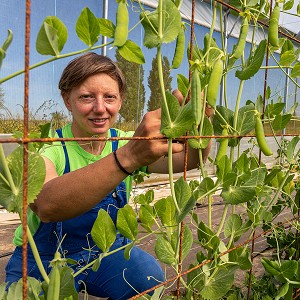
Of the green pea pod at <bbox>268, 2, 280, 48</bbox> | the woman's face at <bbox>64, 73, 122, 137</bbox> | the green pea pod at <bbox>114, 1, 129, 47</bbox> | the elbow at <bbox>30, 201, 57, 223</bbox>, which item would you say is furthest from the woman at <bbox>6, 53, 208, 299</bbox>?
the green pea pod at <bbox>114, 1, 129, 47</bbox>

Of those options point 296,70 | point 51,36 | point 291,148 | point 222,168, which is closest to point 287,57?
point 296,70

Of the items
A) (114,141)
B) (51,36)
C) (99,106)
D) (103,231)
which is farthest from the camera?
(114,141)

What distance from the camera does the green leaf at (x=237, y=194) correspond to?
561mm

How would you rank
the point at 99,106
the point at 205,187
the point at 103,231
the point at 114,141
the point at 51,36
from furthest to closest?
1. the point at 114,141
2. the point at 99,106
3. the point at 205,187
4. the point at 103,231
5. the point at 51,36

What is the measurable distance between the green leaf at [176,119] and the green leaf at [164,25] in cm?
6

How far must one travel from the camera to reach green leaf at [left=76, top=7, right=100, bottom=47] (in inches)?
14.2

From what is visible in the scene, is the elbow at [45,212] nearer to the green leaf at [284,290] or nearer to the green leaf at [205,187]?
the green leaf at [205,187]

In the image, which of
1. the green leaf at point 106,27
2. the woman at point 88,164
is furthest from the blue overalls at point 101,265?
the green leaf at point 106,27

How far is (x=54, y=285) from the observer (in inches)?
14.5

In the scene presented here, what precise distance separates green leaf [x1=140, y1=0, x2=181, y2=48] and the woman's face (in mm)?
345

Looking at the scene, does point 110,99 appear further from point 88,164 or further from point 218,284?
point 218,284

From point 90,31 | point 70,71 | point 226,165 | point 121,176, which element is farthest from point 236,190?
point 70,71

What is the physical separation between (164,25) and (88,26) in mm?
124

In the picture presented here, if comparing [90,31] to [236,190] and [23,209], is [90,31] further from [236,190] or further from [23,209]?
[236,190]
